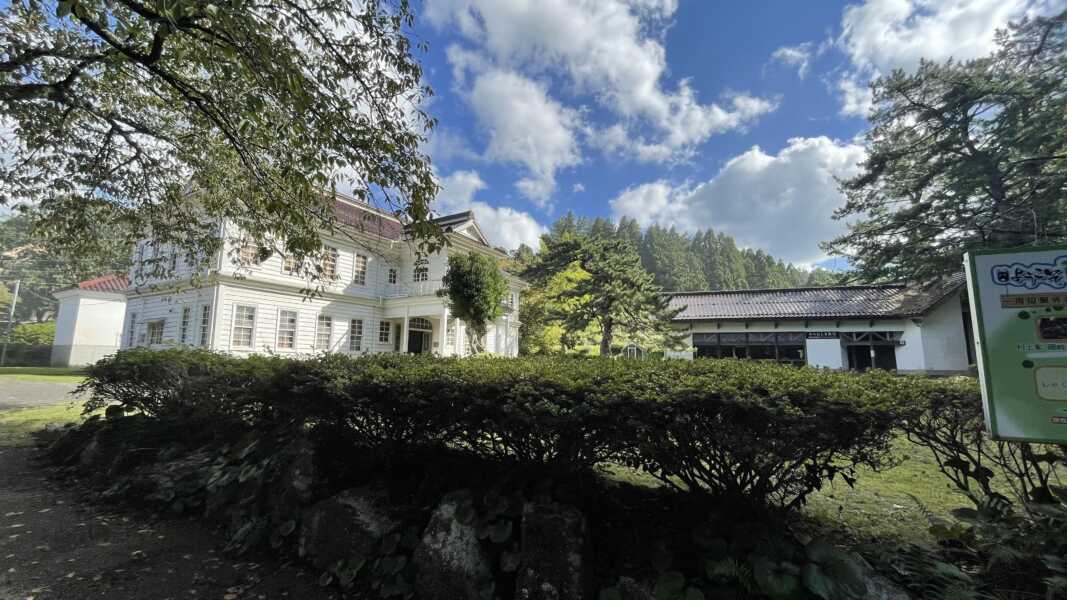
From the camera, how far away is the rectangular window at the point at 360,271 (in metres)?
18.5

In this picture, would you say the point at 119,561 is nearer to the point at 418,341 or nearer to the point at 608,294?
the point at 608,294

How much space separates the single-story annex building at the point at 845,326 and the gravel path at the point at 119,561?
1553cm

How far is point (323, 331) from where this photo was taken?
17.2 metres

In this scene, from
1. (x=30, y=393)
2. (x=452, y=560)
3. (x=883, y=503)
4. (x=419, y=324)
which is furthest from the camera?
(x=419, y=324)

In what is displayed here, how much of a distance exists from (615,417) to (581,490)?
79 centimetres

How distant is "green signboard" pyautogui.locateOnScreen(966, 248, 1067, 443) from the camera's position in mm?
2057

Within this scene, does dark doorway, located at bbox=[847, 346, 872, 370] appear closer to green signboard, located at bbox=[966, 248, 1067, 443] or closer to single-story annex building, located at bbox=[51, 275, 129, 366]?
green signboard, located at bbox=[966, 248, 1067, 443]

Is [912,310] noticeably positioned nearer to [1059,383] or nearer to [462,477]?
[1059,383]

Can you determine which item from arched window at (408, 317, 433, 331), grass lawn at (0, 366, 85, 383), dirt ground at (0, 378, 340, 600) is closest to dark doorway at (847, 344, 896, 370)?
arched window at (408, 317, 433, 331)

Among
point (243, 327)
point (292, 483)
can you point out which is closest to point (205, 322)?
point (243, 327)

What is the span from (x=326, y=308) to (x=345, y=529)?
1612cm

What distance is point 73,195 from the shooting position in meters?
6.09

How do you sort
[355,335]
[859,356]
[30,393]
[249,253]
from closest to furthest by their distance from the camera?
[30,393], [249,253], [355,335], [859,356]

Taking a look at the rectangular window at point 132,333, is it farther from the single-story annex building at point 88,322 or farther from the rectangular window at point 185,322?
the single-story annex building at point 88,322
